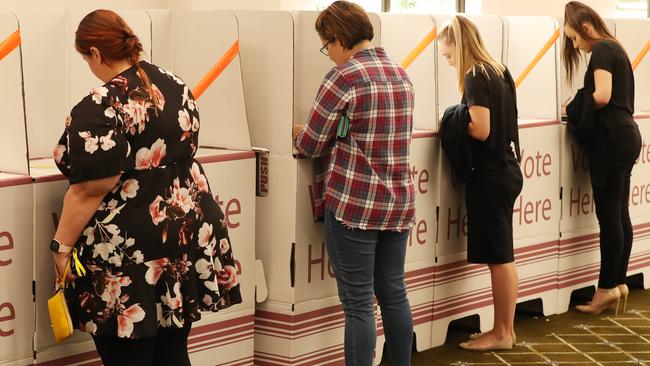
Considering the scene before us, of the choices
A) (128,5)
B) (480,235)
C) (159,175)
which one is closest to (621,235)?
(480,235)

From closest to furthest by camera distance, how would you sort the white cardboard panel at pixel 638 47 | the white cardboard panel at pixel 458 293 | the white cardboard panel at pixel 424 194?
the white cardboard panel at pixel 424 194
the white cardboard panel at pixel 458 293
the white cardboard panel at pixel 638 47

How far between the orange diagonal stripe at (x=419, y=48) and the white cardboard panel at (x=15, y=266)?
75.5 inches

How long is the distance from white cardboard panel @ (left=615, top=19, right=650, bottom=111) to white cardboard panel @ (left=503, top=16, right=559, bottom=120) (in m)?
0.91

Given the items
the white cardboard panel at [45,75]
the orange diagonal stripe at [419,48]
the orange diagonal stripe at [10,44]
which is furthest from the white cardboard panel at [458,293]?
the orange diagonal stripe at [10,44]

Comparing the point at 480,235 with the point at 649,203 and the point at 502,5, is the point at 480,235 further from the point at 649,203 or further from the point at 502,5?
the point at 502,5

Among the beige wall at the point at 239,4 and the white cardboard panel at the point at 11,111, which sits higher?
the beige wall at the point at 239,4

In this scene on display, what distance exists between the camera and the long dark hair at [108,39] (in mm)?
2904

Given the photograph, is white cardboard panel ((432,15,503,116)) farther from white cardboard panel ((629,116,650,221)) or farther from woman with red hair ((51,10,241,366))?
woman with red hair ((51,10,241,366))

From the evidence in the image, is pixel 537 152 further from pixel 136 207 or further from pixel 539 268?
pixel 136 207

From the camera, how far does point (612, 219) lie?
5.24 meters

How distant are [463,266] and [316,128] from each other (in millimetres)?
1398

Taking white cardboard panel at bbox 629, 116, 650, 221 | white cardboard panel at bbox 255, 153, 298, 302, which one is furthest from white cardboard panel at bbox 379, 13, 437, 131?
white cardboard panel at bbox 629, 116, 650, 221

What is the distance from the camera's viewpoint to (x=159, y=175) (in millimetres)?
2951

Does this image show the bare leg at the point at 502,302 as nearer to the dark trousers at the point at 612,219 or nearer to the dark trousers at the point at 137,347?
the dark trousers at the point at 612,219
